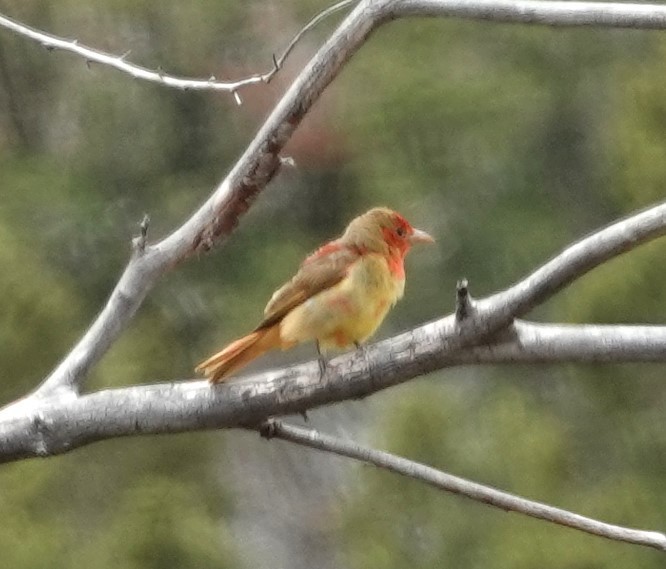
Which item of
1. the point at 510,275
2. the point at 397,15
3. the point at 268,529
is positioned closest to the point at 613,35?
the point at 510,275

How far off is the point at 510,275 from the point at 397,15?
13.7 feet

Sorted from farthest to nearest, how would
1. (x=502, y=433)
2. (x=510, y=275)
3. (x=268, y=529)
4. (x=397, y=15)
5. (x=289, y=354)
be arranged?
(x=268, y=529) < (x=510, y=275) < (x=289, y=354) < (x=502, y=433) < (x=397, y=15)

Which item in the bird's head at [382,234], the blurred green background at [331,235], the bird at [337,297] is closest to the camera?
the bird at [337,297]

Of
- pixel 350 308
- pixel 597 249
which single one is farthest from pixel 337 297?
pixel 597 249

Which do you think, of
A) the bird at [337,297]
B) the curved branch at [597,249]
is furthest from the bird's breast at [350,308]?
the curved branch at [597,249]

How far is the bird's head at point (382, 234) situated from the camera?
2.66 metres

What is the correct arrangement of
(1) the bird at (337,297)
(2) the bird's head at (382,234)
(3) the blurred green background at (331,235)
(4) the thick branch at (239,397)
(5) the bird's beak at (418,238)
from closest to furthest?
(4) the thick branch at (239,397) < (1) the bird at (337,297) < (2) the bird's head at (382,234) < (5) the bird's beak at (418,238) < (3) the blurred green background at (331,235)

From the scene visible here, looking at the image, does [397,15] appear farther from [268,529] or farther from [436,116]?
[268,529]

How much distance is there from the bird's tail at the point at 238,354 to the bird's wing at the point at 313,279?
0.08ft

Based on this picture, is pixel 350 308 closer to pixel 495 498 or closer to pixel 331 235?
pixel 495 498

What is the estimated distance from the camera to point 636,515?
4.61 metres

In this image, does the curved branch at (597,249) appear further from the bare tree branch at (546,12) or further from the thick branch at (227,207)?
the thick branch at (227,207)

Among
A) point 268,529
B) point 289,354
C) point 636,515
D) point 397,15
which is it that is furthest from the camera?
point 268,529

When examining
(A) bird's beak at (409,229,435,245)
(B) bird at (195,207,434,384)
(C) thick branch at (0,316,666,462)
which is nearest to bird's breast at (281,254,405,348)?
(B) bird at (195,207,434,384)
